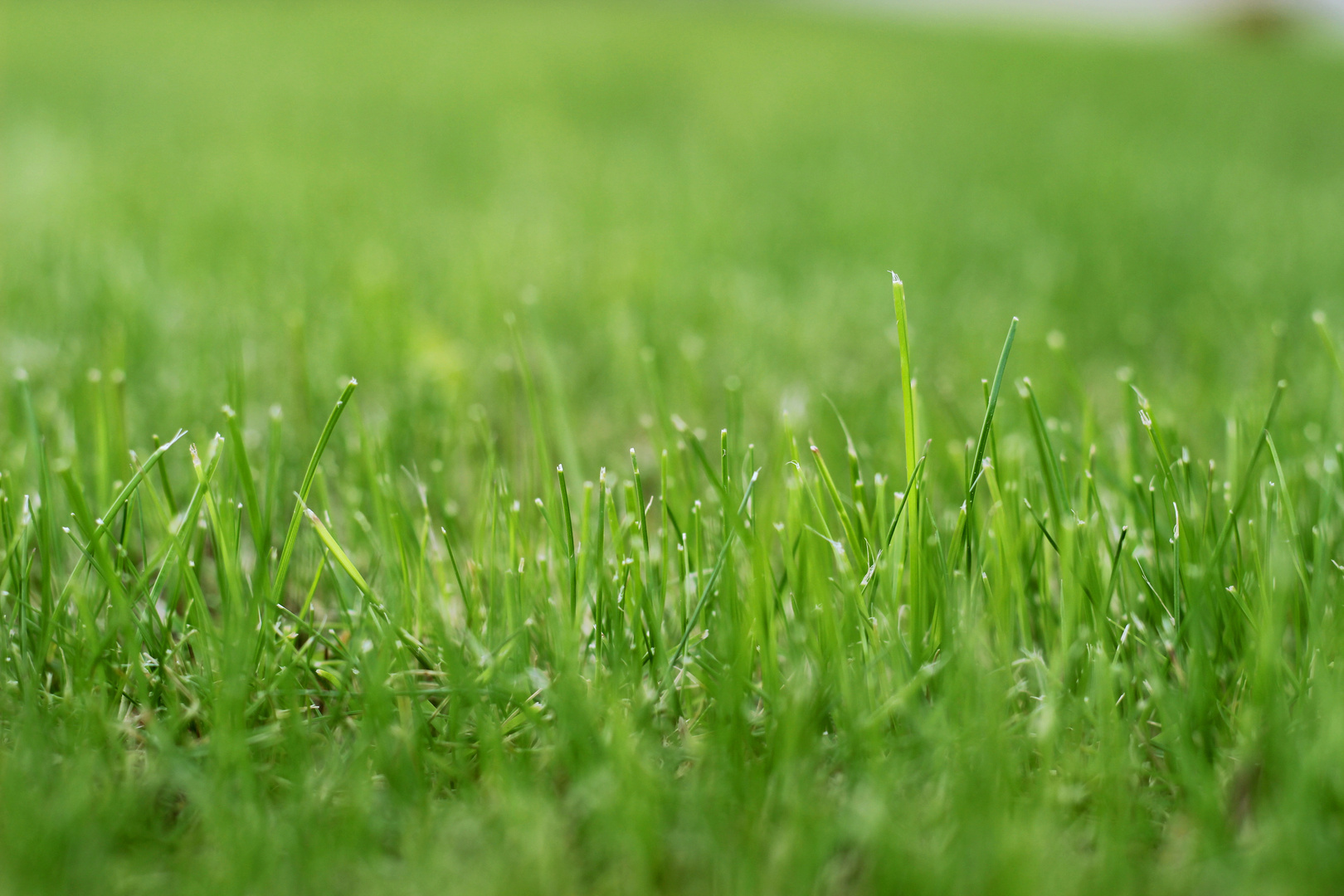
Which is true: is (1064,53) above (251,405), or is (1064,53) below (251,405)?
above

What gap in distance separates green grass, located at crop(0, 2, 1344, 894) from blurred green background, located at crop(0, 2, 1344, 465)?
18 mm

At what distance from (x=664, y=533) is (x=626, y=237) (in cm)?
167

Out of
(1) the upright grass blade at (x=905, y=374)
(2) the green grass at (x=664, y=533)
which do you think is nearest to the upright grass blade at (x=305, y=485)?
(2) the green grass at (x=664, y=533)

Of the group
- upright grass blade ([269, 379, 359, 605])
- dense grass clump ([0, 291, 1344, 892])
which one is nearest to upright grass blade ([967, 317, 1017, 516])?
dense grass clump ([0, 291, 1344, 892])

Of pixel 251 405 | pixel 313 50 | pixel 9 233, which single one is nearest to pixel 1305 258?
pixel 251 405

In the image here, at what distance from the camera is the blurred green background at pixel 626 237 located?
1.68 meters

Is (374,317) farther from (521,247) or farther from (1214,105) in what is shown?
(1214,105)

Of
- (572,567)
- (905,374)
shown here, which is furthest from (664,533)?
(905,374)

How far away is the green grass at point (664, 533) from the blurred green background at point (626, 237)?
0.02 m

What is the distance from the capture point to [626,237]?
2.50 m

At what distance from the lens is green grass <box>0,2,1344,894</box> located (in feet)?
2.34

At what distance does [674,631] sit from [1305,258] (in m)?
2.08

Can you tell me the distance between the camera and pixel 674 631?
3.32ft

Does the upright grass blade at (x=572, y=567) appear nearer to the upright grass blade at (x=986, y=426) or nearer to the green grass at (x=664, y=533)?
the green grass at (x=664, y=533)
